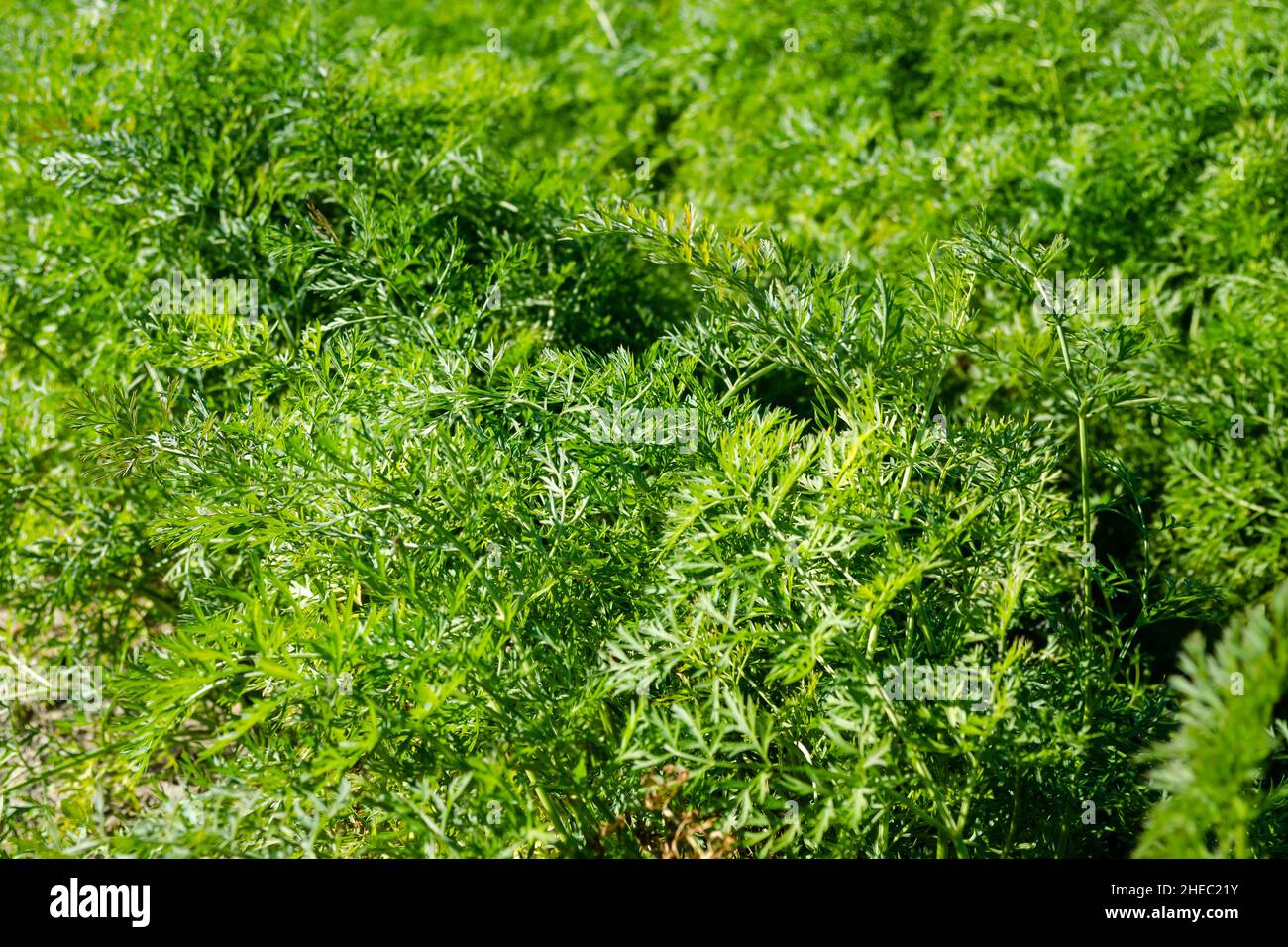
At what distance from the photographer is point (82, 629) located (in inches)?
113

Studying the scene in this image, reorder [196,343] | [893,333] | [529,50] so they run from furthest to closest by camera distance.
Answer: [529,50] → [196,343] → [893,333]

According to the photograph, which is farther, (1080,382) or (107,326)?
(107,326)

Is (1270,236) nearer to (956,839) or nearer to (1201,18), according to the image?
(1201,18)

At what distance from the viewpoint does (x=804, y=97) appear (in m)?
3.75

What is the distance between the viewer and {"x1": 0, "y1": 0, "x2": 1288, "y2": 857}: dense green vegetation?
1856 millimetres

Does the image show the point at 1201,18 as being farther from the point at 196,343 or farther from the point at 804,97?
the point at 196,343

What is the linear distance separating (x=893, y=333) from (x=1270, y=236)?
1615 millimetres

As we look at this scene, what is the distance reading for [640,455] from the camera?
2.11 meters

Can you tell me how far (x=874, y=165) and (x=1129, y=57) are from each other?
2.99 feet

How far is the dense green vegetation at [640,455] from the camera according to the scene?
1856mm
